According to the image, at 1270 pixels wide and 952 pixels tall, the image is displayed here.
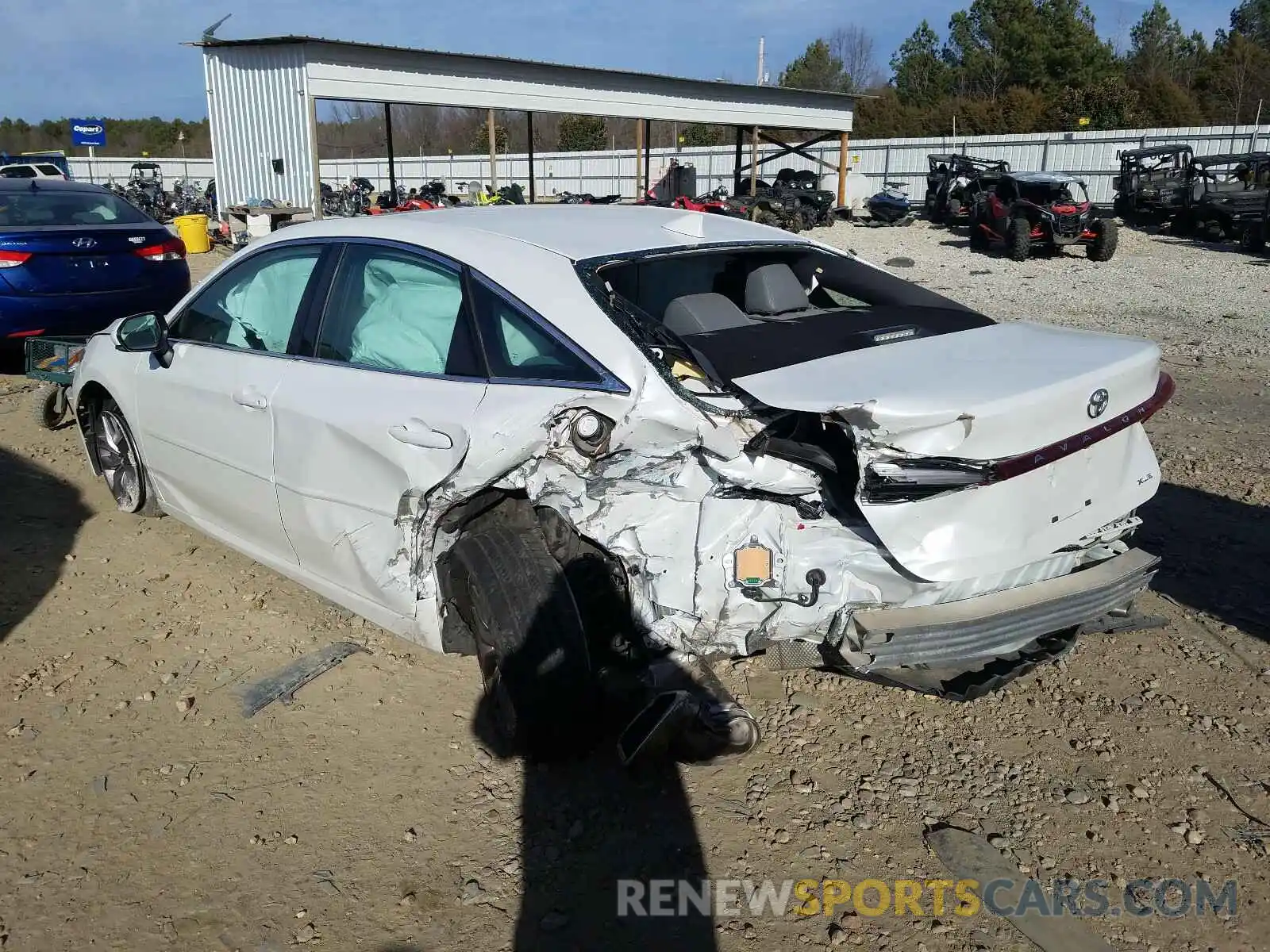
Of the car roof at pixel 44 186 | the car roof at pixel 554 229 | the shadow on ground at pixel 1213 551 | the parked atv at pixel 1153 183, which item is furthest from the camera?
the parked atv at pixel 1153 183

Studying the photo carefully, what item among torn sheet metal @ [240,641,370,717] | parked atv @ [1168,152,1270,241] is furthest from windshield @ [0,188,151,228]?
parked atv @ [1168,152,1270,241]

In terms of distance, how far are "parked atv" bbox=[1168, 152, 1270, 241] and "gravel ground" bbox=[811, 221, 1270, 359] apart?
1.65ft

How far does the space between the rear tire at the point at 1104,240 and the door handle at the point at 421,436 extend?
1777 cm

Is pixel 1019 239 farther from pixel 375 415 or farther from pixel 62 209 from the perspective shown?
pixel 375 415

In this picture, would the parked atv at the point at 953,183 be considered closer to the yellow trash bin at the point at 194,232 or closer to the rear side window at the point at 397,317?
the yellow trash bin at the point at 194,232

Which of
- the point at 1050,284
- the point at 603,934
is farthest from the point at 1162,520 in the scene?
the point at 1050,284

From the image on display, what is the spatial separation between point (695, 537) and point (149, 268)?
680 centimetres

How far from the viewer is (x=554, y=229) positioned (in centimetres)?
348

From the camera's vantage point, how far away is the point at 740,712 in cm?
301

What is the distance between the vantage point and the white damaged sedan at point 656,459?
8.83ft

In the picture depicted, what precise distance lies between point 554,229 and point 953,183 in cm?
2425

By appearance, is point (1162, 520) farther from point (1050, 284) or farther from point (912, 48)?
point (912, 48)

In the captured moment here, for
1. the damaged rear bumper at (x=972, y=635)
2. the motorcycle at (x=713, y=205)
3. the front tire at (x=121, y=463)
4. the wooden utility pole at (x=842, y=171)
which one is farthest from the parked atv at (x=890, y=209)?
the damaged rear bumper at (x=972, y=635)

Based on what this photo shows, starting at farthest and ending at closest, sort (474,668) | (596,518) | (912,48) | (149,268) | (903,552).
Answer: (912,48) < (149,268) < (474,668) < (596,518) < (903,552)
